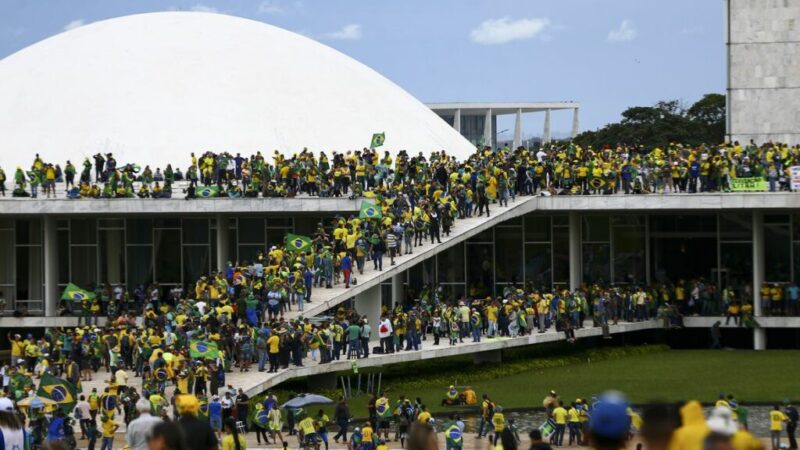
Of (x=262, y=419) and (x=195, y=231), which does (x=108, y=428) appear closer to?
(x=262, y=419)

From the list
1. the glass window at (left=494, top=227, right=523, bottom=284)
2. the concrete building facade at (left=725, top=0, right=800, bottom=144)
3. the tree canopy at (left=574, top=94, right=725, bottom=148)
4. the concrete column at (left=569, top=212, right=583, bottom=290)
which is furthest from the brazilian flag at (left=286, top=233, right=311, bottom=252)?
the tree canopy at (left=574, top=94, right=725, bottom=148)

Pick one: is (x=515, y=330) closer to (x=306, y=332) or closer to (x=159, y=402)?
(x=306, y=332)

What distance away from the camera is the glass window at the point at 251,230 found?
45.5 meters

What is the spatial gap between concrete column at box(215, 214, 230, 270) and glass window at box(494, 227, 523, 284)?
798 centimetres

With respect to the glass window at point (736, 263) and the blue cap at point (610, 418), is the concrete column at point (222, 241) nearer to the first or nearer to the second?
the glass window at point (736, 263)

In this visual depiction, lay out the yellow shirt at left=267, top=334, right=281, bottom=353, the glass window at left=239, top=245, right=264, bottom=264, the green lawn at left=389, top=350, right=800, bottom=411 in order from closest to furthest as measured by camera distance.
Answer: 1. the yellow shirt at left=267, top=334, right=281, bottom=353
2. the green lawn at left=389, top=350, right=800, bottom=411
3. the glass window at left=239, top=245, right=264, bottom=264

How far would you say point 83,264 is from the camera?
152ft

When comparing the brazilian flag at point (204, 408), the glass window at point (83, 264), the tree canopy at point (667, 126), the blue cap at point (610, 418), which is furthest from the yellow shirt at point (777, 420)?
the tree canopy at point (667, 126)

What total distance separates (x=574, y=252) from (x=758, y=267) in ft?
17.7

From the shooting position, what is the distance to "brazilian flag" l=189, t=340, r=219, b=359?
29.1 meters

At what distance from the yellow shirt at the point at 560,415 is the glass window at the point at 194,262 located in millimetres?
20984

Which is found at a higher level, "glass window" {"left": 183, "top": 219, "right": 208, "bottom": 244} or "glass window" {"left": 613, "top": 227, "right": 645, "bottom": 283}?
"glass window" {"left": 183, "top": 219, "right": 208, "bottom": 244}

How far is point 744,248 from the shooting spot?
45.2 metres

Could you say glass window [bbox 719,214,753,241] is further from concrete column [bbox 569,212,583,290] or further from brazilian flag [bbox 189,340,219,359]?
brazilian flag [bbox 189,340,219,359]
